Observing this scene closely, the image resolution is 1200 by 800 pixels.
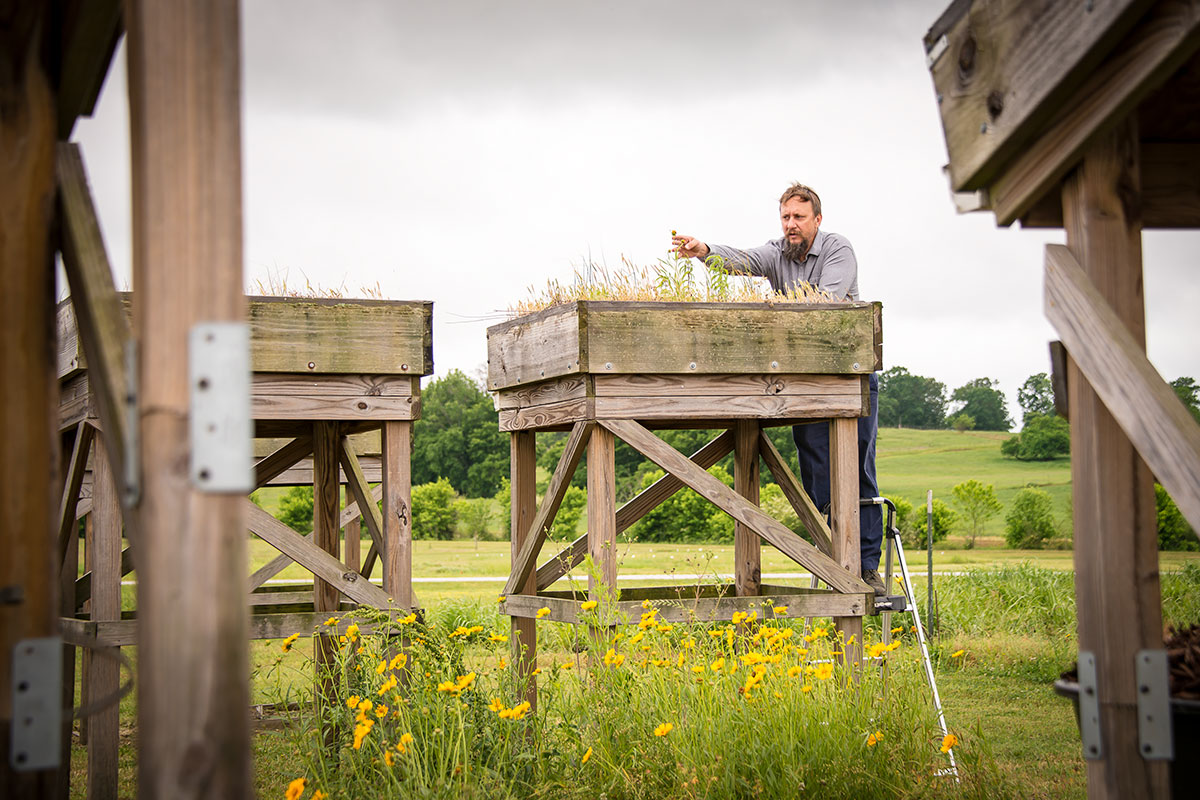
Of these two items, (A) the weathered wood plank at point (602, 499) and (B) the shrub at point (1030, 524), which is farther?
(B) the shrub at point (1030, 524)

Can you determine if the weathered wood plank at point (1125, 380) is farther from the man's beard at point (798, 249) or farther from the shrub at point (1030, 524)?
the shrub at point (1030, 524)

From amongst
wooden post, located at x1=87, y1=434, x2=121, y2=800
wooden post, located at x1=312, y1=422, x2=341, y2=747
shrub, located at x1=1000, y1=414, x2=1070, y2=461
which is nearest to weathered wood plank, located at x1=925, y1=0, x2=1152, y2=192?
wooden post, located at x1=87, y1=434, x2=121, y2=800

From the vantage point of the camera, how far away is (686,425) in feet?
19.2

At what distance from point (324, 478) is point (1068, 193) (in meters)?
4.52

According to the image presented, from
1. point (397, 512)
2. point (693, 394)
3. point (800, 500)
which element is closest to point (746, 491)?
point (800, 500)

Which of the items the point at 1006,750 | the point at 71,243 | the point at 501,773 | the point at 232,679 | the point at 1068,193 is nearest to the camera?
the point at 232,679

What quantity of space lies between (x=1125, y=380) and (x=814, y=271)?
4.37 meters

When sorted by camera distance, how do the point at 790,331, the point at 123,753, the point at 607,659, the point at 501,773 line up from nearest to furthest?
1. the point at 501,773
2. the point at 607,659
3. the point at 790,331
4. the point at 123,753

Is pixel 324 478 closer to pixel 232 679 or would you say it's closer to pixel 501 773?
pixel 501 773

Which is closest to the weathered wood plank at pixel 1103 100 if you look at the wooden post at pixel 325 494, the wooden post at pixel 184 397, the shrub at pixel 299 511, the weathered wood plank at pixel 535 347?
the wooden post at pixel 184 397

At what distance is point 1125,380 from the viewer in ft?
7.40

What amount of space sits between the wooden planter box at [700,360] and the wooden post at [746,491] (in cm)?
81

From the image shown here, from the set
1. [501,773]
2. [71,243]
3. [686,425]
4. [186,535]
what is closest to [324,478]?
[686,425]

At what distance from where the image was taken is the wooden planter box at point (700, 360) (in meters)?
5.10
